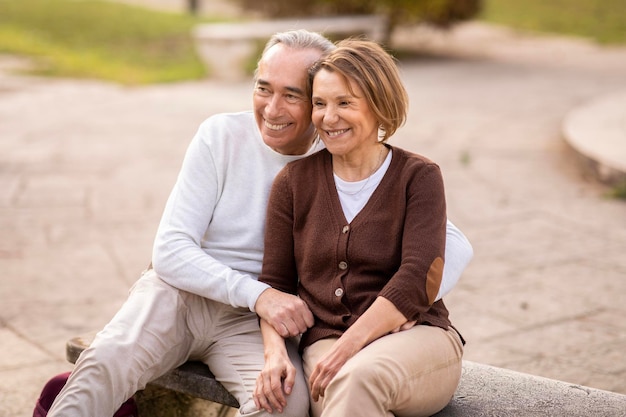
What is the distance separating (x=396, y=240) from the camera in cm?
258

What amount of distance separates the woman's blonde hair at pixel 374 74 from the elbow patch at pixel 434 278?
425mm

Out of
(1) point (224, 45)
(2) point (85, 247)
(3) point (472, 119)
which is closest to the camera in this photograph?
(2) point (85, 247)

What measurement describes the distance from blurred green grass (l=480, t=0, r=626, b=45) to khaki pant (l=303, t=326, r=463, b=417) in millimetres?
14094

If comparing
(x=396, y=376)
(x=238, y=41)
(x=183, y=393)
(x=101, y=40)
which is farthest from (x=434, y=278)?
(x=101, y=40)

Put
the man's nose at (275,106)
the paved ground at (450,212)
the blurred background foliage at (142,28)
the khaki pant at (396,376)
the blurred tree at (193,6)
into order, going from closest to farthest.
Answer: the khaki pant at (396,376), the man's nose at (275,106), the paved ground at (450,212), the blurred background foliage at (142,28), the blurred tree at (193,6)

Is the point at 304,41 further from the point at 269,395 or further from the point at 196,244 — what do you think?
the point at 269,395

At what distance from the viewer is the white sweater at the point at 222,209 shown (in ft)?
9.25

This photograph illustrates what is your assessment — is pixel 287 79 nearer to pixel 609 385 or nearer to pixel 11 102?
pixel 609 385

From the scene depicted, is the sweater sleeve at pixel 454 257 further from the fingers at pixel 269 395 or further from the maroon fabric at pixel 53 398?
the maroon fabric at pixel 53 398

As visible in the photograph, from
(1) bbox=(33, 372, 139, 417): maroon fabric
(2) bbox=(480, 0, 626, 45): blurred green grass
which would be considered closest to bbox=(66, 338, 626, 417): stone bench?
(1) bbox=(33, 372, 139, 417): maroon fabric

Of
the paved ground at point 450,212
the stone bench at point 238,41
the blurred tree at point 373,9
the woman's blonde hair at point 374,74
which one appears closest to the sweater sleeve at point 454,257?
the woman's blonde hair at point 374,74

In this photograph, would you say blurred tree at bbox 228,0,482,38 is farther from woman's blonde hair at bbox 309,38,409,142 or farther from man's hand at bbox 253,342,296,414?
man's hand at bbox 253,342,296,414

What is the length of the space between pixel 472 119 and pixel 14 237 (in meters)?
5.22

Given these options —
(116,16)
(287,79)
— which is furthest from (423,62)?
(287,79)
